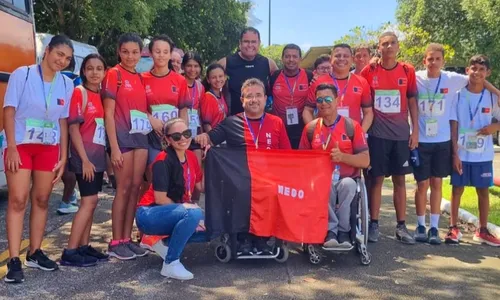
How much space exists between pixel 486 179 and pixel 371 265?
5.83 feet

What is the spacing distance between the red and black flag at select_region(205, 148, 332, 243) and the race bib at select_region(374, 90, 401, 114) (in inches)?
48.5

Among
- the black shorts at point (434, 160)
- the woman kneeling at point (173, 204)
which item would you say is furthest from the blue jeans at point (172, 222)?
the black shorts at point (434, 160)

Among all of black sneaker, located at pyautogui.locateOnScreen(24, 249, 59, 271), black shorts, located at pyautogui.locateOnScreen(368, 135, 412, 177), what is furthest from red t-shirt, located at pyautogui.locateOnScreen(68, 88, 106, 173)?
black shorts, located at pyautogui.locateOnScreen(368, 135, 412, 177)

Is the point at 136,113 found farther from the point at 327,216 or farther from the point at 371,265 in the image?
the point at 371,265

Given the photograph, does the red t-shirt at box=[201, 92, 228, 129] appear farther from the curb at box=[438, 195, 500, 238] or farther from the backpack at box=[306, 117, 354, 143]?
the curb at box=[438, 195, 500, 238]

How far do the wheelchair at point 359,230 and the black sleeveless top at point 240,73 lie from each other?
6.09 ft

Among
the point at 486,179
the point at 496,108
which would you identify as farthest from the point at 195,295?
the point at 496,108

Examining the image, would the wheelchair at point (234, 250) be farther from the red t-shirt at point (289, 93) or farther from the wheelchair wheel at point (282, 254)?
the red t-shirt at point (289, 93)

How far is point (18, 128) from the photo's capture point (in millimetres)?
4230

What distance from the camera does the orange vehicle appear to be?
20.2ft

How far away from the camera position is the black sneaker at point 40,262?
14.7 ft

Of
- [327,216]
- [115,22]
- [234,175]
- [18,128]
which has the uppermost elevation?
[115,22]

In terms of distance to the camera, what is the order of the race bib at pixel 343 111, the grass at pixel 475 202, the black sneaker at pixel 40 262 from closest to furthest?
the black sneaker at pixel 40 262, the race bib at pixel 343 111, the grass at pixel 475 202

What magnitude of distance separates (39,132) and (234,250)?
6.37 feet
